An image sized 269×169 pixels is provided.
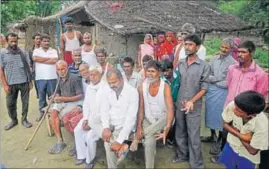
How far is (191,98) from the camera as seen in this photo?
13.0 feet

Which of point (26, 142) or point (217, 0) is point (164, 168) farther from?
point (217, 0)

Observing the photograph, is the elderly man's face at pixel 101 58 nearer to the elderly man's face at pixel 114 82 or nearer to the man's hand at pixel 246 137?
the elderly man's face at pixel 114 82

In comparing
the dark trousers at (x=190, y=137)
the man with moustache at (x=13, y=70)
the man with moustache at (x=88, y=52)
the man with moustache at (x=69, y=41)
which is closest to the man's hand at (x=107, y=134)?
the dark trousers at (x=190, y=137)

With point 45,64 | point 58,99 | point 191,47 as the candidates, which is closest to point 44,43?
point 45,64

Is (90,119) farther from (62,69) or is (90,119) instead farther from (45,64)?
(45,64)

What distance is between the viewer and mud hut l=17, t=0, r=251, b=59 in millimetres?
10352

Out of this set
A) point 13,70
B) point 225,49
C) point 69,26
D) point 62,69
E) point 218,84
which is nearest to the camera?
point 225,49

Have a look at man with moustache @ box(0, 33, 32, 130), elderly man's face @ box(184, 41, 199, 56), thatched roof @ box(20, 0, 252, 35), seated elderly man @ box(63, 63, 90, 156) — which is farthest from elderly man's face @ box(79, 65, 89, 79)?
thatched roof @ box(20, 0, 252, 35)

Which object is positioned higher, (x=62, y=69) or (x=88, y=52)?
(x=88, y=52)

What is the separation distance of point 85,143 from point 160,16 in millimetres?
7988

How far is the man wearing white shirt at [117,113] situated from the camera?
3920mm

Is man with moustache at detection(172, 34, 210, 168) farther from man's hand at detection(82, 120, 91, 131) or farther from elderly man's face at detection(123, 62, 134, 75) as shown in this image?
man's hand at detection(82, 120, 91, 131)

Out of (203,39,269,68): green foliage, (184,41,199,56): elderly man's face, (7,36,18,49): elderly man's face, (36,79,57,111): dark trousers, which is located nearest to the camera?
(184,41,199,56): elderly man's face

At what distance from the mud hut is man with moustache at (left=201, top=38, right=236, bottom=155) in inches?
227
